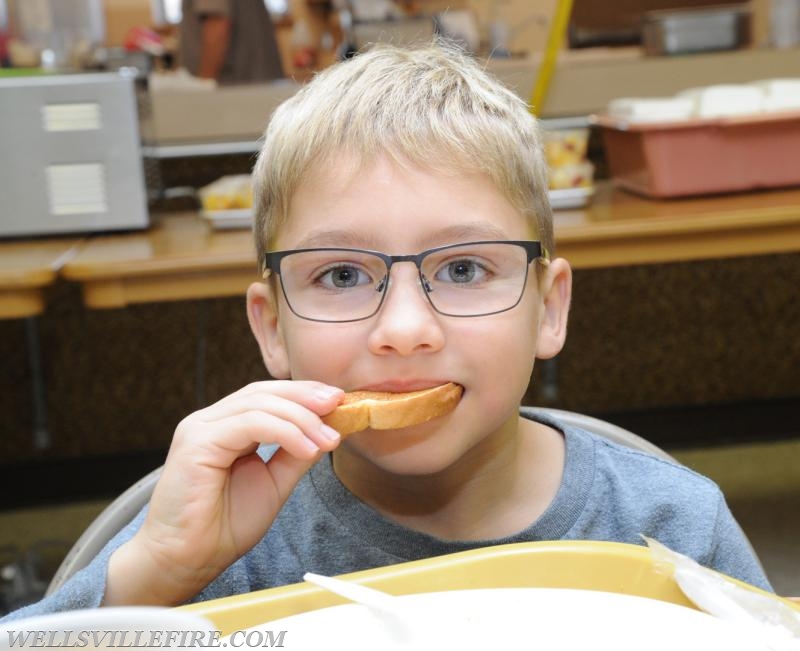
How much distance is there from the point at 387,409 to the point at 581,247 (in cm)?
107

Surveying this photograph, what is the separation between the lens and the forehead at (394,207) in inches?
28.8

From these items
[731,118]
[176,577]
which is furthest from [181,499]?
[731,118]

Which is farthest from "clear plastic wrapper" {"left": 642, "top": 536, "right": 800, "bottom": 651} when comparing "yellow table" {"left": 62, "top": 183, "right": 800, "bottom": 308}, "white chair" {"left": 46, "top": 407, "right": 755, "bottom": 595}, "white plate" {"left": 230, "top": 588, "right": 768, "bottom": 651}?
"yellow table" {"left": 62, "top": 183, "right": 800, "bottom": 308}

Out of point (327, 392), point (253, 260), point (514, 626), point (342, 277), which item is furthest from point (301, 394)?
point (253, 260)

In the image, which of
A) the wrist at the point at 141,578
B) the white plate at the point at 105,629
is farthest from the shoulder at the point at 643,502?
the white plate at the point at 105,629

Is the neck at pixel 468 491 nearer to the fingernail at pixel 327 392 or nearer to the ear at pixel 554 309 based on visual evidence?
the ear at pixel 554 309

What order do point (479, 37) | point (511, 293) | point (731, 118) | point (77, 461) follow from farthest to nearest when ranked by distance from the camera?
point (479, 37), point (77, 461), point (731, 118), point (511, 293)

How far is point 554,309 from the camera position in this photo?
0.90m

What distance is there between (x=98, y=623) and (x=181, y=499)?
316 mm

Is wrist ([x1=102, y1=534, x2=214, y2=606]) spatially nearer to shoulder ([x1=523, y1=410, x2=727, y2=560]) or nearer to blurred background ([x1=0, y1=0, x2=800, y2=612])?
shoulder ([x1=523, y1=410, x2=727, y2=560])

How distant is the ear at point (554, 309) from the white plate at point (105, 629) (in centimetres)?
54

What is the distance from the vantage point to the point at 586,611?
0.52 metres

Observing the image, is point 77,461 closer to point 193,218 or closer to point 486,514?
point 193,218

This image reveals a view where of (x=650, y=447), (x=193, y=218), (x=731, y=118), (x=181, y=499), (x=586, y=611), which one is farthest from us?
(x=193, y=218)
